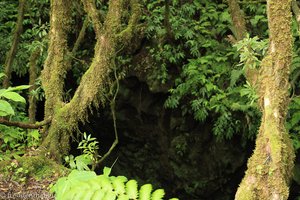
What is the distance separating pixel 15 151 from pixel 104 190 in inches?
97.5

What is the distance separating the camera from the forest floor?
3496mm

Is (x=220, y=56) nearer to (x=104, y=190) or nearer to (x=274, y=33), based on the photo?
(x=274, y=33)

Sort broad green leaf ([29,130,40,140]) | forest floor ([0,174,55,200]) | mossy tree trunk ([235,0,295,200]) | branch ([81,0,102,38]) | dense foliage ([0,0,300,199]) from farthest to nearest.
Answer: dense foliage ([0,0,300,199]), branch ([81,0,102,38]), broad green leaf ([29,130,40,140]), forest floor ([0,174,55,200]), mossy tree trunk ([235,0,295,200])

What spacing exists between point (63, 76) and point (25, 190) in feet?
4.92

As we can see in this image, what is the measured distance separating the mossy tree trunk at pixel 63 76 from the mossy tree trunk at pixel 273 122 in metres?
2.16

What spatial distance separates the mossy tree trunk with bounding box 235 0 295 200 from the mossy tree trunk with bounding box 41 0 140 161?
2.16 meters

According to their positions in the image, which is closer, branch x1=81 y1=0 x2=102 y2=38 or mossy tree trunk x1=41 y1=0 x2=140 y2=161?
mossy tree trunk x1=41 y1=0 x2=140 y2=161

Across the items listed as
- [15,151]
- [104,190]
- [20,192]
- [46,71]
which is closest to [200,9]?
[46,71]

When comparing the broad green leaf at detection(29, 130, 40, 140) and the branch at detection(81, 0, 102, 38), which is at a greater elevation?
the branch at detection(81, 0, 102, 38)

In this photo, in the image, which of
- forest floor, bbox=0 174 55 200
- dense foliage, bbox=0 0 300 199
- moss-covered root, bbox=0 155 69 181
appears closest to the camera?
forest floor, bbox=0 174 55 200

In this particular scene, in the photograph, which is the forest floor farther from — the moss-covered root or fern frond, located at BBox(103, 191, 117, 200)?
fern frond, located at BBox(103, 191, 117, 200)

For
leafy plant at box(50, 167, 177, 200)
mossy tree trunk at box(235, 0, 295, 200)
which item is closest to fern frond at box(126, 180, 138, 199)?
leafy plant at box(50, 167, 177, 200)

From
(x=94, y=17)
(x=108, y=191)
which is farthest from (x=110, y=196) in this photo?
(x=94, y=17)

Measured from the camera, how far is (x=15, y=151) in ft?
13.6
